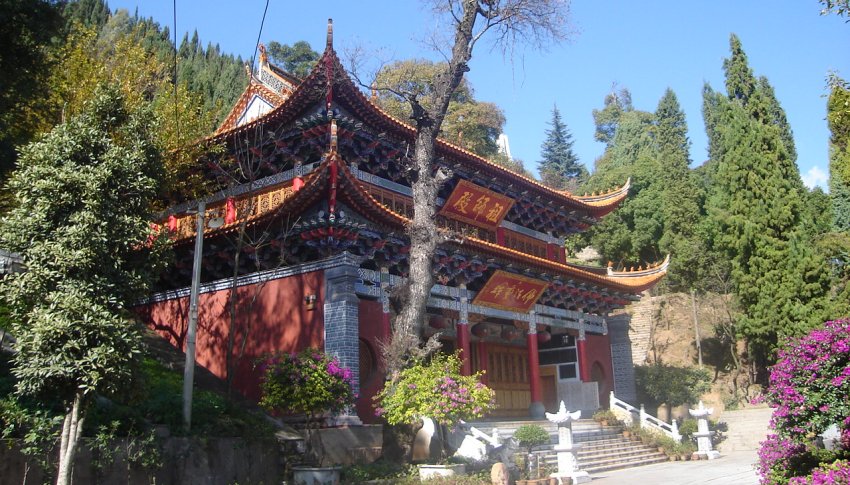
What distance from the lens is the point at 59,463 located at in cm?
747

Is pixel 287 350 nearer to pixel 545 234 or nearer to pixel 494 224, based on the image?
pixel 494 224

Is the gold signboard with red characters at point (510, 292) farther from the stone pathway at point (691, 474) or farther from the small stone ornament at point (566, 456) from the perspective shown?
the stone pathway at point (691, 474)

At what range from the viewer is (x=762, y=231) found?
22844mm

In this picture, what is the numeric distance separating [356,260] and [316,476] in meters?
4.27

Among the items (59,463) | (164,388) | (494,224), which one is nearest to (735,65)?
(494,224)

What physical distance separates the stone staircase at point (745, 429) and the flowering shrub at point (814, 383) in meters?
12.5

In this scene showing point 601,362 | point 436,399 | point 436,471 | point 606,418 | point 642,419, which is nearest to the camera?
point 436,399

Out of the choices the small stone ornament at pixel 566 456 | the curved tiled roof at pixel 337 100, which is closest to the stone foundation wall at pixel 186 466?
the small stone ornament at pixel 566 456

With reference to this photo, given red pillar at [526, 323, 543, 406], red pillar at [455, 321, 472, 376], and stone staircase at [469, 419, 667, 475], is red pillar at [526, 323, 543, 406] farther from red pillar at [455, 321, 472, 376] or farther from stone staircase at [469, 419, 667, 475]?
red pillar at [455, 321, 472, 376]

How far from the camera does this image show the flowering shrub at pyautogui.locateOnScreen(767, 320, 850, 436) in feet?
24.8

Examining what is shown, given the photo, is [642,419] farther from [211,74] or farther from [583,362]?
[211,74]

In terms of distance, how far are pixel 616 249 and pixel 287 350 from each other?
78.5 feet

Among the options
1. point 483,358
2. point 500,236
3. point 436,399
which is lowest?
point 436,399

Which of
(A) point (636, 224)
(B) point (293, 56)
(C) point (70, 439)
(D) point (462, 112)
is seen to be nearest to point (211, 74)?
(B) point (293, 56)
